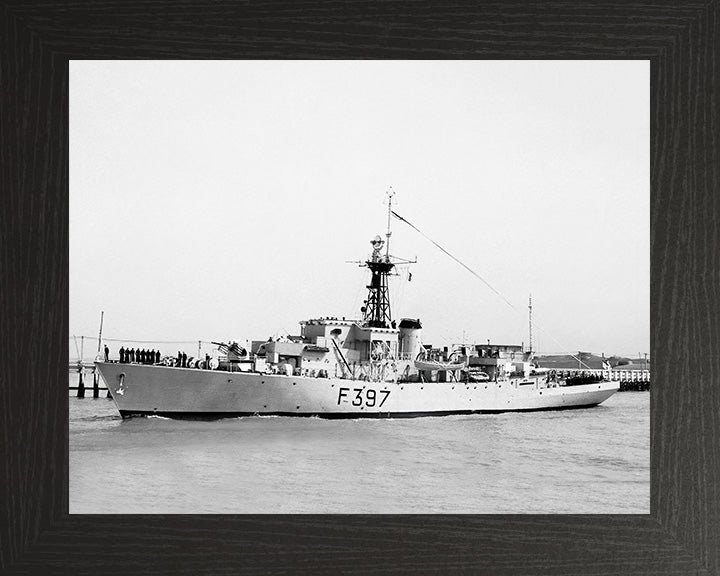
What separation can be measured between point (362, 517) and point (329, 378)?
6.75 m

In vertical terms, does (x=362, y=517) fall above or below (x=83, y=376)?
below

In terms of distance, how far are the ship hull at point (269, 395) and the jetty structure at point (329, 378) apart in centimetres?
1

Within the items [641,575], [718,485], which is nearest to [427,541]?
[641,575]

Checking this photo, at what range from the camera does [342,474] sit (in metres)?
5.73

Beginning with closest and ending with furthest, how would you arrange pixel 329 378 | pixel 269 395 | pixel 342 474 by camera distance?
pixel 342 474 < pixel 269 395 < pixel 329 378

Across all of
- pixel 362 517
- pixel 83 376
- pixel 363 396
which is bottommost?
pixel 363 396

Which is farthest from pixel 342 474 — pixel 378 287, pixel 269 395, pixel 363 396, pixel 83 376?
pixel 363 396

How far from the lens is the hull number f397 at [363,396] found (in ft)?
34.1

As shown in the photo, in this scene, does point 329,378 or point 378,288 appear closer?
point 378,288

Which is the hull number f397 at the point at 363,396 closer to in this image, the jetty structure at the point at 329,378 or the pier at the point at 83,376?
the jetty structure at the point at 329,378

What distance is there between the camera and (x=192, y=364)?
972cm

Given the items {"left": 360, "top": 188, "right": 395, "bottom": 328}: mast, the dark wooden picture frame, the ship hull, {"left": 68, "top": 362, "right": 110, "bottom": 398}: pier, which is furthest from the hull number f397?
the dark wooden picture frame

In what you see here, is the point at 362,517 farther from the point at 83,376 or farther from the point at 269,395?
the point at 269,395

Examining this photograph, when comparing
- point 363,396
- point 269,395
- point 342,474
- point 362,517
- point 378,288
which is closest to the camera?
point 362,517
